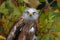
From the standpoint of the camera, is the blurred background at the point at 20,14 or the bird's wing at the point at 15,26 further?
the bird's wing at the point at 15,26

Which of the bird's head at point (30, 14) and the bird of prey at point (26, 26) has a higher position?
the bird's head at point (30, 14)

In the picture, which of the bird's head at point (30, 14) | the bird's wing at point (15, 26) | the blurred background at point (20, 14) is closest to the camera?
the blurred background at point (20, 14)

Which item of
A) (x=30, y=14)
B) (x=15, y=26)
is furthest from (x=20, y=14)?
(x=15, y=26)

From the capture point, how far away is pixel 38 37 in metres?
2.54

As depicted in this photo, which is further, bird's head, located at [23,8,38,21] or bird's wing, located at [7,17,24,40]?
bird's wing, located at [7,17,24,40]

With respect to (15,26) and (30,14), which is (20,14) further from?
(15,26)

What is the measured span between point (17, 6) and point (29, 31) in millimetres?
328

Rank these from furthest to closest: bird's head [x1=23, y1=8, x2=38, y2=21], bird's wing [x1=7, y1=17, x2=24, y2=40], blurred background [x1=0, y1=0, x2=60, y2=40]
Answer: bird's wing [x1=7, y1=17, x2=24, y2=40], bird's head [x1=23, y1=8, x2=38, y2=21], blurred background [x1=0, y1=0, x2=60, y2=40]

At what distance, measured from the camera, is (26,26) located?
252 centimetres

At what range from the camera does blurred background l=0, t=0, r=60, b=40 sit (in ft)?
7.58

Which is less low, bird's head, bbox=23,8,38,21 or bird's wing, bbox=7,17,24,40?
bird's head, bbox=23,8,38,21

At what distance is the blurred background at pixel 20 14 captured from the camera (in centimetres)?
231

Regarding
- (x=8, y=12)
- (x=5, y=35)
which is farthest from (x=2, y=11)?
(x=5, y=35)

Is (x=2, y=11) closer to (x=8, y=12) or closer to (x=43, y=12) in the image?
(x=8, y=12)
